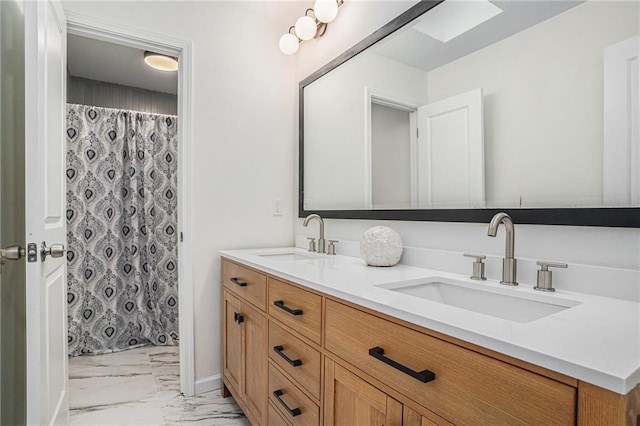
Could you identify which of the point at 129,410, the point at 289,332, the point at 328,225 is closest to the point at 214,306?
the point at 129,410

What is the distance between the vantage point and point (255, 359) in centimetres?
151

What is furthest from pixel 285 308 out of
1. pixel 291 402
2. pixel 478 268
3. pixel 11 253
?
pixel 11 253

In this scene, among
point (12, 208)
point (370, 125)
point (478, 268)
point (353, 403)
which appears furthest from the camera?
point (370, 125)

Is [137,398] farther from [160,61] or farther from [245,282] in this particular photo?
[160,61]

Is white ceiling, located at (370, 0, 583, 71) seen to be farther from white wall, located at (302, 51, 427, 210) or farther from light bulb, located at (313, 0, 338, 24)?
light bulb, located at (313, 0, 338, 24)

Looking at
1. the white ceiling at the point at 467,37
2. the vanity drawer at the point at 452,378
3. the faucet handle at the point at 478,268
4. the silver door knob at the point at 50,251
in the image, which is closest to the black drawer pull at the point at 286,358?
the vanity drawer at the point at 452,378

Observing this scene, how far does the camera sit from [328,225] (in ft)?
6.73

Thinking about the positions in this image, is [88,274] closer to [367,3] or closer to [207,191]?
[207,191]

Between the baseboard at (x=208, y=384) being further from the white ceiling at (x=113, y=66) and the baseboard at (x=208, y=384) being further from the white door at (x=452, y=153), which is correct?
the white ceiling at (x=113, y=66)

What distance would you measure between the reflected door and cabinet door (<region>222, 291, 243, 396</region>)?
0.86 meters

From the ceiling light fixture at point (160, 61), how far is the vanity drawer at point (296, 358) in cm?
239

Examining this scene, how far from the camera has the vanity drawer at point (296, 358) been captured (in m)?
1.08

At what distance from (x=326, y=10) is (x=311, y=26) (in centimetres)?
16

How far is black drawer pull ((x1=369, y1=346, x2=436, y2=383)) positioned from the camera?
0.69 m
